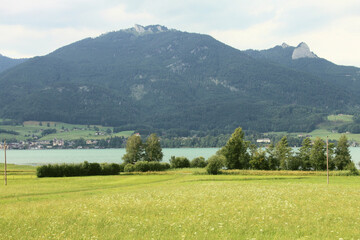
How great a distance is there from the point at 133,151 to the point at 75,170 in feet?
110

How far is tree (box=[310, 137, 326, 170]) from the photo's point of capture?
84.6 metres

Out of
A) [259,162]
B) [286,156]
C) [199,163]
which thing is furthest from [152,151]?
[286,156]

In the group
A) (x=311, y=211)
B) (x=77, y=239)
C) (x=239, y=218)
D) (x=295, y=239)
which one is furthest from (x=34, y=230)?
(x=311, y=211)

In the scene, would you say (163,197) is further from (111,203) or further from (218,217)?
(218,217)

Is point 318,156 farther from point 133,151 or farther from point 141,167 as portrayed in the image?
point 133,151

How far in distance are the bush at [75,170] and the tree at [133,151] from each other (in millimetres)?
25851

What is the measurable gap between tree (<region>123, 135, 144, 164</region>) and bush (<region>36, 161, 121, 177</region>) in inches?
1018

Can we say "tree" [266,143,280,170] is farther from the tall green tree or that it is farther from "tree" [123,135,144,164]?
"tree" [123,135,144,164]

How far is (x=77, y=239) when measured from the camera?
58.0 ft

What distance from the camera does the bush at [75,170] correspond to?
7344 centimetres

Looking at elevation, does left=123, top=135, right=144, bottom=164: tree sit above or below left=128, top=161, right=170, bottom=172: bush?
above

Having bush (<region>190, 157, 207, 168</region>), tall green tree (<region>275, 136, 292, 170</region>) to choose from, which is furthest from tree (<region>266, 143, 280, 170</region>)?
bush (<region>190, 157, 207, 168</region>)

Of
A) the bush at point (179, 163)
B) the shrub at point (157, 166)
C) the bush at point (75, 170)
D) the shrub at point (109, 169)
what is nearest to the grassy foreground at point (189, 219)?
the bush at point (75, 170)

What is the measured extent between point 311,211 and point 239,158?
66.1 m
